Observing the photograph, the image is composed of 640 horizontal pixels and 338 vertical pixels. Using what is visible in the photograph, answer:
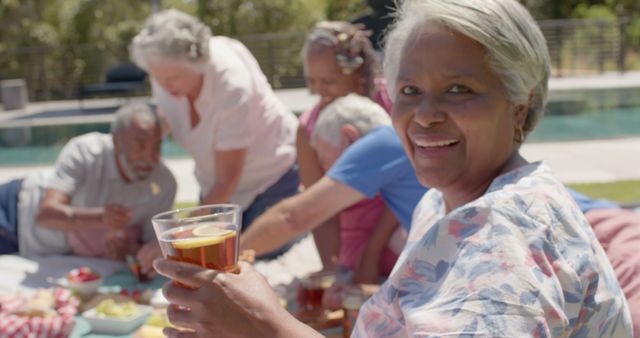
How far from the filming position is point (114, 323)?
3357mm

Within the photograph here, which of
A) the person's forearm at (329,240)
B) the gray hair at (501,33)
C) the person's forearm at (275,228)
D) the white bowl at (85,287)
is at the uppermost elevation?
the gray hair at (501,33)

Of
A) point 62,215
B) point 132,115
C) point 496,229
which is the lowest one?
point 62,215

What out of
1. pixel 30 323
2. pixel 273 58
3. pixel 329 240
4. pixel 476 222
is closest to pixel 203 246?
pixel 476 222

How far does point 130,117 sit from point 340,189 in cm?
164

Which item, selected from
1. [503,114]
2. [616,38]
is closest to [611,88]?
[616,38]

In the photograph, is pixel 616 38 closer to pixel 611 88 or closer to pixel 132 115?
pixel 611 88

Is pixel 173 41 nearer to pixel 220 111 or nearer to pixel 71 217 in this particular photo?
pixel 220 111

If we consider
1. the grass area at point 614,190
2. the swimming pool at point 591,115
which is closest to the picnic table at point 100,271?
the grass area at point 614,190

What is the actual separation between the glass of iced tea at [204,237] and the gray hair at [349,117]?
192cm

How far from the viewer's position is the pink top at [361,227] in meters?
3.80

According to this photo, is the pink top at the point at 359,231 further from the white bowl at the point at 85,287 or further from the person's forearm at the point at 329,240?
the white bowl at the point at 85,287

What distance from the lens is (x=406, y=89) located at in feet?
5.59

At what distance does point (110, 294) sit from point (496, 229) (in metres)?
2.87

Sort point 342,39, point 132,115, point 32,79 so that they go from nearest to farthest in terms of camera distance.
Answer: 1. point 342,39
2. point 132,115
3. point 32,79
